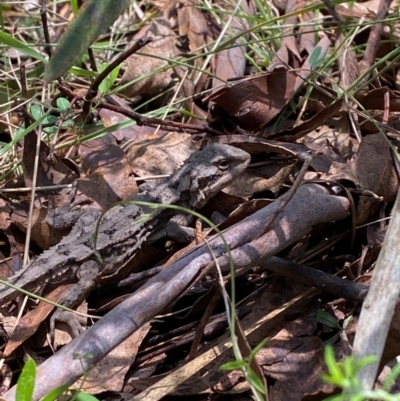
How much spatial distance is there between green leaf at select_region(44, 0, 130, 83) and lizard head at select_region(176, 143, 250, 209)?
187 centimetres

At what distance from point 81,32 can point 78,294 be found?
1.81 m

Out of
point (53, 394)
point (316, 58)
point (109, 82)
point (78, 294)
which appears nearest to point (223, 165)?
point (109, 82)

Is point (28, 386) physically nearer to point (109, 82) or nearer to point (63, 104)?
point (109, 82)

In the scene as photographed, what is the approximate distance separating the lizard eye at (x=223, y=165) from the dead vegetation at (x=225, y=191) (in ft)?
0.59

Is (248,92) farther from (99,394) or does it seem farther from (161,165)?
(99,394)

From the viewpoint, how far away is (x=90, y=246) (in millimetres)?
3900

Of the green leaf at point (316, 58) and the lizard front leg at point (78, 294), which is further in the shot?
the green leaf at point (316, 58)

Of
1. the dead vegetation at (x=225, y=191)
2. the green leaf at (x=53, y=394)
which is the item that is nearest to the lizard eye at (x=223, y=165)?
the dead vegetation at (x=225, y=191)

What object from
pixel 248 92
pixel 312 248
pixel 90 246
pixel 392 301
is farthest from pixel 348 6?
pixel 392 301

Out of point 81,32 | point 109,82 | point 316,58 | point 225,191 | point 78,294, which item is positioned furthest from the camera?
point 316,58

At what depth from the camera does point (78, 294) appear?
3.55m

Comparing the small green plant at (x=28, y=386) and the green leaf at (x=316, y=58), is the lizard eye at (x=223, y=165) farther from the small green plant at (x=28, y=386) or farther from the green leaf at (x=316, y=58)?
the small green plant at (x=28, y=386)

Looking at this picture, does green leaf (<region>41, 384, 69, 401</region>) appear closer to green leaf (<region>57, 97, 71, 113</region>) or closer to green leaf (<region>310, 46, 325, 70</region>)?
green leaf (<region>57, 97, 71, 113</region>)

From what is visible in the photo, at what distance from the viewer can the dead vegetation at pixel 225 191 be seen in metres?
2.68
